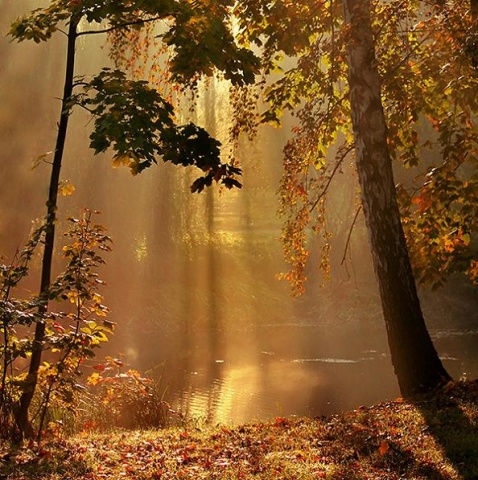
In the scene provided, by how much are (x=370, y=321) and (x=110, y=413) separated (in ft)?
56.0

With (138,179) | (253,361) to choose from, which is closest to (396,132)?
(253,361)

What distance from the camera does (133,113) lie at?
552cm

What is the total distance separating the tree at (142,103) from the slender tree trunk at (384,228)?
210cm

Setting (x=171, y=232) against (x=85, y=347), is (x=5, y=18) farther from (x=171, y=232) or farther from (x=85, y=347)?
(x=85, y=347)

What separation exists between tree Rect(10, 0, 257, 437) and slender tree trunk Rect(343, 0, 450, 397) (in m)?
2.10

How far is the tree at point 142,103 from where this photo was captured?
5.47 metres

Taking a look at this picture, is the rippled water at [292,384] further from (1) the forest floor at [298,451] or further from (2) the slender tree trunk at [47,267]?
(2) the slender tree trunk at [47,267]

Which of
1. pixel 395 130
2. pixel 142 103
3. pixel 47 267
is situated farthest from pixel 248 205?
pixel 142 103

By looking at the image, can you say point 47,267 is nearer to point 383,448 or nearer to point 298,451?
point 298,451

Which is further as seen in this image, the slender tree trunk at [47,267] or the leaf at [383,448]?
the slender tree trunk at [47,267]

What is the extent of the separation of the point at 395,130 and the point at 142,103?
16.9 ft

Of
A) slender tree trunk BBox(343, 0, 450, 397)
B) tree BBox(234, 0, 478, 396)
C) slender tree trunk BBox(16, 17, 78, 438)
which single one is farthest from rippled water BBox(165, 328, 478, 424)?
slender tree trunk BBox(16, 17, 78, 438)

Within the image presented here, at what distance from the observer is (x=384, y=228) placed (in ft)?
26.5

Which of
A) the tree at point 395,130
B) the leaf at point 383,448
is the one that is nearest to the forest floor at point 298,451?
the leaf at point 383,448
